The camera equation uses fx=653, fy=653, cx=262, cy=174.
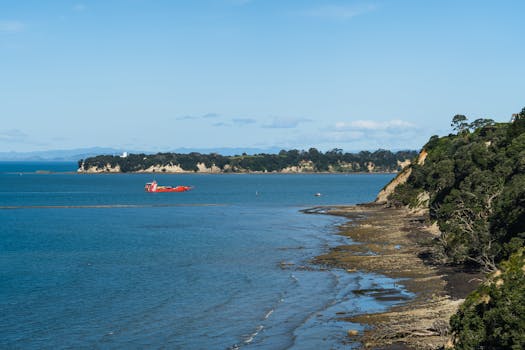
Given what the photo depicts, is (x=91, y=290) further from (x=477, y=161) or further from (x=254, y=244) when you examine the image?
(x=477, y=161)

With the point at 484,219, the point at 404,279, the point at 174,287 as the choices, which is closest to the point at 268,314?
the point at 174,287

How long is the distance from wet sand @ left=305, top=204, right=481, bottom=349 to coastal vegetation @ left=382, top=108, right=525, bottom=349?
244cm

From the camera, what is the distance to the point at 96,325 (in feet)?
125

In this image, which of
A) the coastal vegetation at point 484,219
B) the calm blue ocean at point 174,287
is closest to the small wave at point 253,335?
the calm blue ocean at point 174,287

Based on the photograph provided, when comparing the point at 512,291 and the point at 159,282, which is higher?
the point at 512,291

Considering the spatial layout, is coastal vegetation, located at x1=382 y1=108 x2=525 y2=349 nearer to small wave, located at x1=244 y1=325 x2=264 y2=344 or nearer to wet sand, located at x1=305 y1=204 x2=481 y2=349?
wet sand, located at x1=305 y1=204 x2=481 y2=349

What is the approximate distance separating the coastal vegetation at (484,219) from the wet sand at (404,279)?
7.99 ft

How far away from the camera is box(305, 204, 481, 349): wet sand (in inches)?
1276

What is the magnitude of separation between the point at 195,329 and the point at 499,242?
940 inches

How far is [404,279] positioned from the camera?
49500mm

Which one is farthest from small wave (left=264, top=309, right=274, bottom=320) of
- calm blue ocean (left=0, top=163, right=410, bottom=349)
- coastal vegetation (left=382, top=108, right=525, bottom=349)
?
coastal vegetation (left=382, top=108, right=525, bottom=349)

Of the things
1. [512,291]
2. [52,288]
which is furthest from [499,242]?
[52,288]

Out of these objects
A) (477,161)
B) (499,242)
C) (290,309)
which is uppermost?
(477,161)

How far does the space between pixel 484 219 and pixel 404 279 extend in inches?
382
